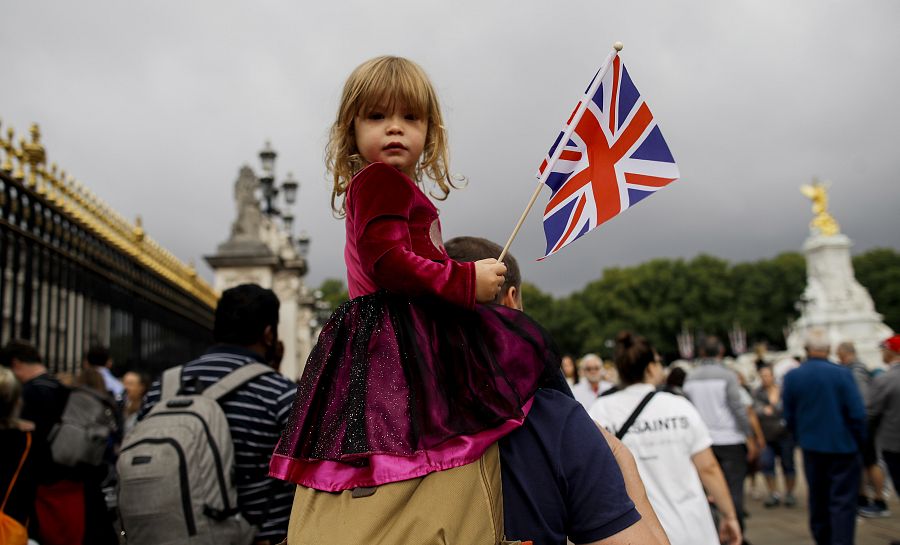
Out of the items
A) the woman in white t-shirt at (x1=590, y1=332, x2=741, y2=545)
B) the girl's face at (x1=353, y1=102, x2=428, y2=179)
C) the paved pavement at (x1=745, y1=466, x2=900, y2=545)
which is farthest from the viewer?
the paved pavement at (x1=745, y1=466, x2=900, y2=545)

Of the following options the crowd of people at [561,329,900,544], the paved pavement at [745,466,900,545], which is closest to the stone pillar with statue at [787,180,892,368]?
the paved pavement at [745,466,900,545]

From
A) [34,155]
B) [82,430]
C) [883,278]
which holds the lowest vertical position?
[82,430]

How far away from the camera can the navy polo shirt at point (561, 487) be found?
1459mm

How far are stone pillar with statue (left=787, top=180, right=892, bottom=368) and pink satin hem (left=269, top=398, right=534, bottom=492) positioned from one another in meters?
40.6

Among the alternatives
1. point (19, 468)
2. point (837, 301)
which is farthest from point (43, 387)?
point (837, 301)

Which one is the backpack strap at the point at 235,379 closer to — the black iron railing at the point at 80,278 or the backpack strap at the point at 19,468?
the backpack strap at the point at 19,468

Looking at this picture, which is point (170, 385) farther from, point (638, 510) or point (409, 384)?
point (638, 510)

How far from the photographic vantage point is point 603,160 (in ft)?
6.51

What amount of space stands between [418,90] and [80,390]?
3964 mm

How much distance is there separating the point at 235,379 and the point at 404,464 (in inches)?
65.2

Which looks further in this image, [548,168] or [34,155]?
[34,155]

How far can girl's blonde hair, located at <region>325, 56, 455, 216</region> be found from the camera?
5.88 ft

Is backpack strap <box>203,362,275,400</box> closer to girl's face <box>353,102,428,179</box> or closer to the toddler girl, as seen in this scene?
the toddler girl

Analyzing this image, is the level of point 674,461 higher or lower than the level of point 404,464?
lower
